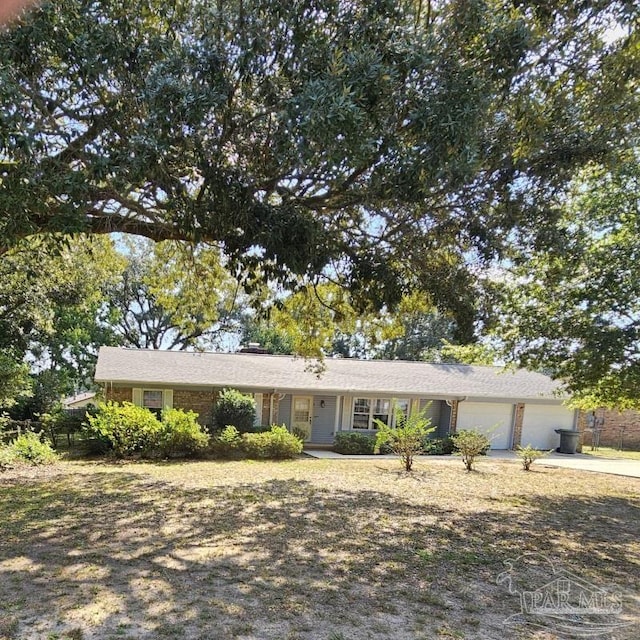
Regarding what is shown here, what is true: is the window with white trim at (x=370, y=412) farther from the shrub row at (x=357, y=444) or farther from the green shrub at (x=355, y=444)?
the green shrub at (x=355, y=444)

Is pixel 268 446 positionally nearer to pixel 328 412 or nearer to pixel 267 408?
pixel 267 408

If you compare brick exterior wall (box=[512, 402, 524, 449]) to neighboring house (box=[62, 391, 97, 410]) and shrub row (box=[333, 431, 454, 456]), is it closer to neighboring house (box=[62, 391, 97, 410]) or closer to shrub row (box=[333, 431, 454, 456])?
shrub row (box=[333, 431, 454, 456])

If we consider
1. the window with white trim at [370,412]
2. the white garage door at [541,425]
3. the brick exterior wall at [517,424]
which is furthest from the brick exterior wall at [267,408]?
the white garage door at [541,425]

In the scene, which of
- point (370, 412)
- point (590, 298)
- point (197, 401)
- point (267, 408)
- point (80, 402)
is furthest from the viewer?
point (80, 402)

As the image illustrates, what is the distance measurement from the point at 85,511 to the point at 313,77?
262 inches

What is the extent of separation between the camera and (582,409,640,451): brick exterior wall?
25938mm

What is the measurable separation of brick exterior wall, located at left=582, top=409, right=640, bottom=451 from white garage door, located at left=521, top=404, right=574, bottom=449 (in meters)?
6.16

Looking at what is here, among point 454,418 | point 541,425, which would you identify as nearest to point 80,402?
point 454,418

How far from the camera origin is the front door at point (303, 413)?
1898 cm

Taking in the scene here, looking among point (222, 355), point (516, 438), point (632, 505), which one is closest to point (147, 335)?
point (222, 355)

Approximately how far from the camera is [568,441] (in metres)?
20.4

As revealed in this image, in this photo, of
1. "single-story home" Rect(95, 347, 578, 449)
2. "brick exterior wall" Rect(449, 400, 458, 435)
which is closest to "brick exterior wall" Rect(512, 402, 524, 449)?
"single-story home" Rect(95, 347, 578, 449)

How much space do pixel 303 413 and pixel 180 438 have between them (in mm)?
6383

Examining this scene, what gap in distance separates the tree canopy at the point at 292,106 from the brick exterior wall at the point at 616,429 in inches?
956
